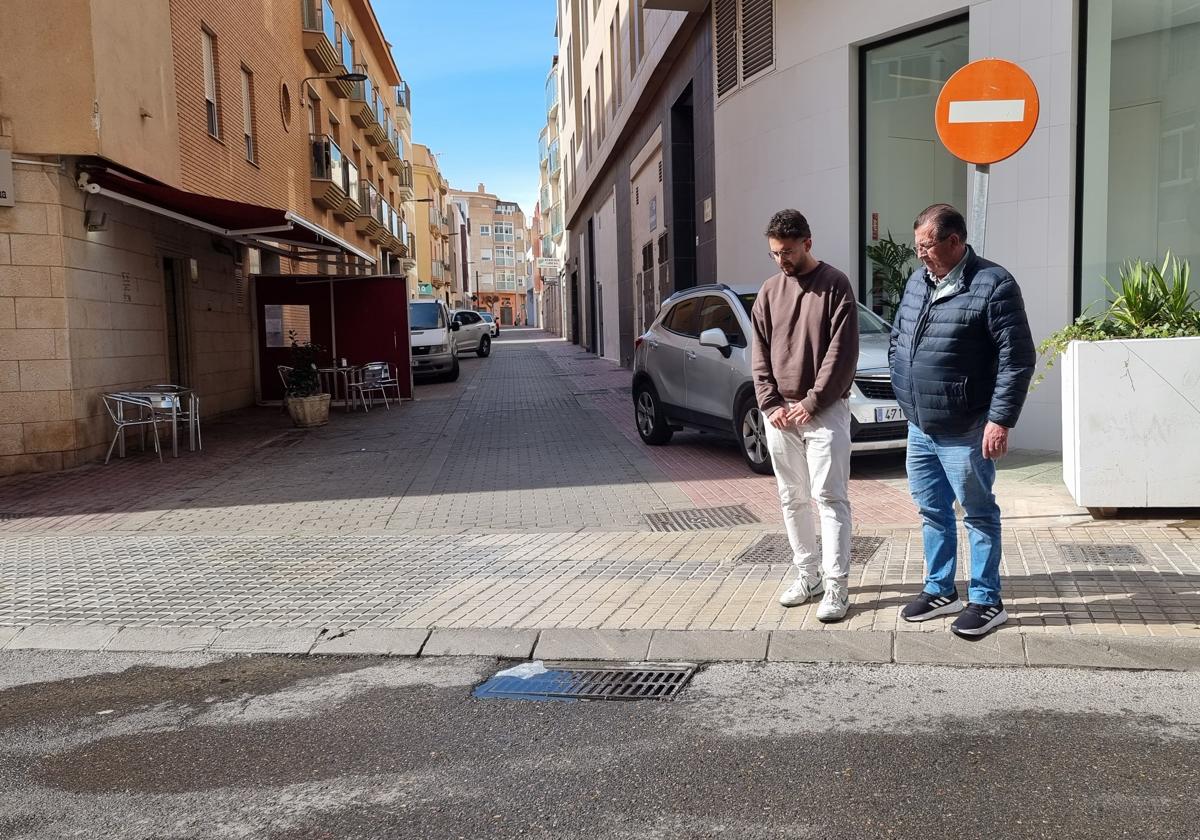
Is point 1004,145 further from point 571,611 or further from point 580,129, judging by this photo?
point 580,129

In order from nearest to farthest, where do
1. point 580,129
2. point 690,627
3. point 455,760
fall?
point 455,760 < point 690,627 < point 580,129

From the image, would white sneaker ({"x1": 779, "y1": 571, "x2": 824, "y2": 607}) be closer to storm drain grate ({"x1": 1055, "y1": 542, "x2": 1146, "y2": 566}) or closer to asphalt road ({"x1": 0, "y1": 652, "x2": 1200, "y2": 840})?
asphalt road ({"x1": 0, "y1": 652, "x2": 1200, "y2": 840})

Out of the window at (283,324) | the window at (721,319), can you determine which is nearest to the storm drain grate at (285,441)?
the window at (283,324)

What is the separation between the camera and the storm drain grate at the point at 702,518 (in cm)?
699

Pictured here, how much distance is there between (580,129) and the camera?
3788 cm

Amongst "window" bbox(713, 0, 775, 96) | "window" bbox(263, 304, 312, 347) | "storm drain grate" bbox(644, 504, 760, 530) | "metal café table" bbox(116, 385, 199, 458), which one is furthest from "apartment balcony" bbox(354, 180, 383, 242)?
"storm drain grate" bbox(644, 504, 760, 530)

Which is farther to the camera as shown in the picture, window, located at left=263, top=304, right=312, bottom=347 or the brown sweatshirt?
window, located at left=263, top=304, right=312, bottom=347

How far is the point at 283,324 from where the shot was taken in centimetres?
1861

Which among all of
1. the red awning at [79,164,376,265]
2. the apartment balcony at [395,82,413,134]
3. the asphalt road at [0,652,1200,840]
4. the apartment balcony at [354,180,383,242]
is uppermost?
the apartment balcony at [395,82,413,134]

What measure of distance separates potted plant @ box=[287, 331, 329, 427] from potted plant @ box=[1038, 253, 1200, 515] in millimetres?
10956

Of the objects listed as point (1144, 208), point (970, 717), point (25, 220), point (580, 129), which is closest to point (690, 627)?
point (970, 717)

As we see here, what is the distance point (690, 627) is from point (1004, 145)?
343cm

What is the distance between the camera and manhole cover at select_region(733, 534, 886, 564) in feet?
19.0

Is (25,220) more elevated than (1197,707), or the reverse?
(25,220)
